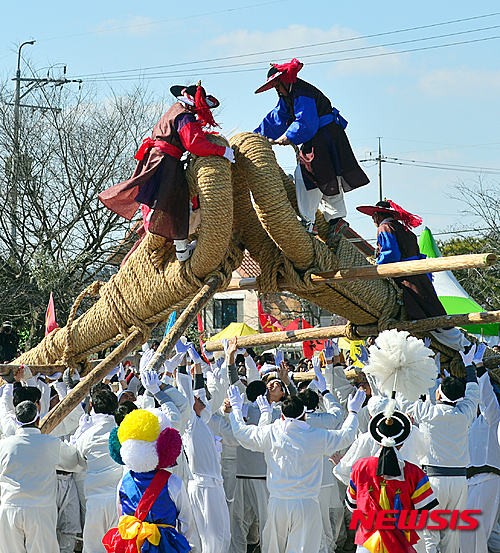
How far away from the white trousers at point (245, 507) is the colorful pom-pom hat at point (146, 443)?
3275 mm

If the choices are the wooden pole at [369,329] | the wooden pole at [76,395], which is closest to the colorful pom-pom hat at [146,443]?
the wooden pole at [76,395]

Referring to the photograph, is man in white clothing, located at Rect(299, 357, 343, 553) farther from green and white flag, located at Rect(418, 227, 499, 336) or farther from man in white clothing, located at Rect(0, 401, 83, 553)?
green and white flag, located at Rect(418, 227, 499, 336)

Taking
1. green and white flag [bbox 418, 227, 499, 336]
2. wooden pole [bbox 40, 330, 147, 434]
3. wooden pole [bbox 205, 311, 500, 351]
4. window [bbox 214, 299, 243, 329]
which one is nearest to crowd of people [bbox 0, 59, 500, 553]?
wooden pole [bbox 205, 311, 500, 351]

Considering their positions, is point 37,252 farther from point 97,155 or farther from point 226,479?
point 226,479

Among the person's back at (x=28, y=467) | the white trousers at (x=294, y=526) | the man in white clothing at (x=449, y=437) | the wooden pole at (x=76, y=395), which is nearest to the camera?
the wooden pole at (x=76, y=395)

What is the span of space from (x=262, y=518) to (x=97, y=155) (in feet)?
37.7

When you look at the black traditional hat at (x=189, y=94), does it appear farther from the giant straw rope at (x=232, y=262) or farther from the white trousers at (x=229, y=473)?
the white trousers at (x=229, y=473)

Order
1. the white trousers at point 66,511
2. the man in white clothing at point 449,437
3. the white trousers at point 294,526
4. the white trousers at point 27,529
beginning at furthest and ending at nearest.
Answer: the white trousers at point 66,511 → the man in white clothing at point 449,437 → the white trousers at point 294,526 → the white trousers at point 27,529

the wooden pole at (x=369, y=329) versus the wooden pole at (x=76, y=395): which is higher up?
the wooden pole at (x=369, y=329)

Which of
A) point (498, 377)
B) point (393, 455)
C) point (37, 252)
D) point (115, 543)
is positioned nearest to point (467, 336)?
point (498, 377)

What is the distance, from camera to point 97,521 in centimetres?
585

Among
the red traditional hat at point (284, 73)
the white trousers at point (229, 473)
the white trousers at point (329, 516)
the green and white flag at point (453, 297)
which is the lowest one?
the white trousers at point (329, 516)

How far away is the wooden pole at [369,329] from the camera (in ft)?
17.7

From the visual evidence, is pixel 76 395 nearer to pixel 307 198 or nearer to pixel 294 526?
pixel 294 526
